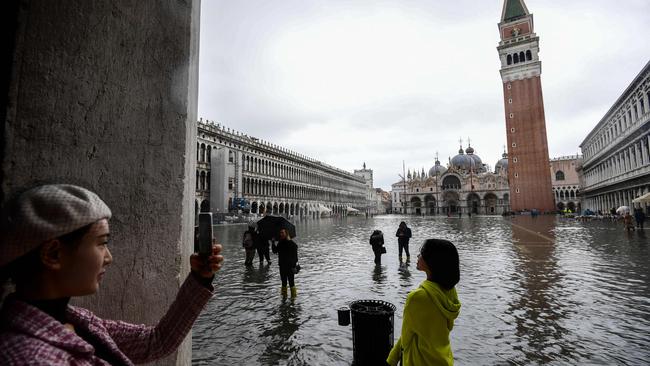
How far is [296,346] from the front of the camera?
4.06 metres

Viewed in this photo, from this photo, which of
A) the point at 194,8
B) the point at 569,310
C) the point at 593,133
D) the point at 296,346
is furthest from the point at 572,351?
the point at 593,133

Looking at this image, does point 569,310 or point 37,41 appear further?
point 569,310

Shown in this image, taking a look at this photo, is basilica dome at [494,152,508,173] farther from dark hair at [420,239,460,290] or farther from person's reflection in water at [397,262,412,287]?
dark hair at [420,239,460,290]

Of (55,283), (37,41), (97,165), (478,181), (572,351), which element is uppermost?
(478,181)

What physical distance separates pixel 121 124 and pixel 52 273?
3.83 ft

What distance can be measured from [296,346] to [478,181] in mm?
82212

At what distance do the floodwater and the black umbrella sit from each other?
1004 millimetres

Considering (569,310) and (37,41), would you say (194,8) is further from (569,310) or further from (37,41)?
(569,310)

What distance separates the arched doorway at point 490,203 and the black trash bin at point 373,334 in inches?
3235

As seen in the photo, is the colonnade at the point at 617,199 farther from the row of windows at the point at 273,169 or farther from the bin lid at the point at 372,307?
the row of windows at the point at 273,169

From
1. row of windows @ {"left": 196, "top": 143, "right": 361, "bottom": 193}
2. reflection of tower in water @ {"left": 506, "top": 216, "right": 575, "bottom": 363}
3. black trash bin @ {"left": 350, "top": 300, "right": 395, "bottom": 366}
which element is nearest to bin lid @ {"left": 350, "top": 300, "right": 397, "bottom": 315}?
black trash bin @ {"left": 350, "top": 300, "right": 395, "bottom": 366}

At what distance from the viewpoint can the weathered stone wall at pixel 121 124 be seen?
1.51m

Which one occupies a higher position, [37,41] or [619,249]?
[37,41]

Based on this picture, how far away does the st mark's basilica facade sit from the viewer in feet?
247
